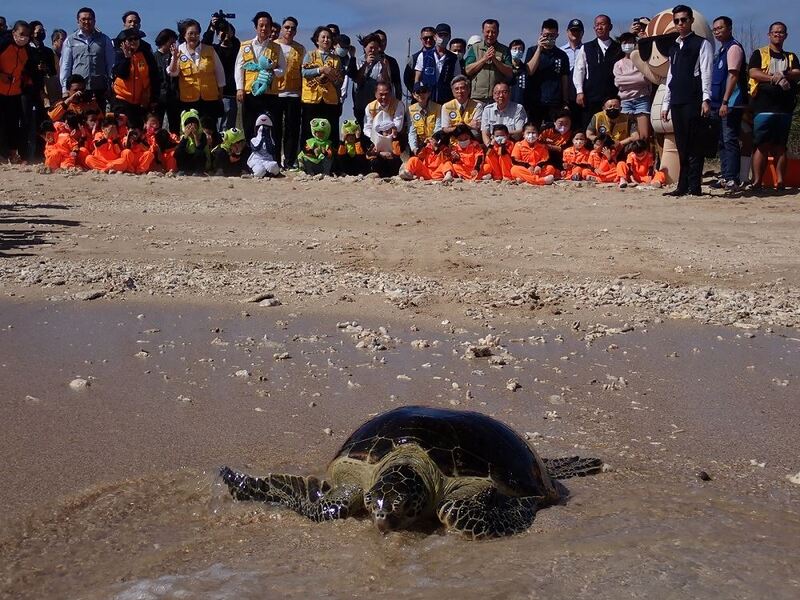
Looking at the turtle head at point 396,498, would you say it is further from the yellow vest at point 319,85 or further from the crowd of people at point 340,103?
the yellow vest at point 319,85

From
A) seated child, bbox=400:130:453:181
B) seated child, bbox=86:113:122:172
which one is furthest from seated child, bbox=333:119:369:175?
seated child, bbox=86:113:122:172

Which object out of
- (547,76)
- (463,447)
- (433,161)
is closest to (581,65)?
(547,76)

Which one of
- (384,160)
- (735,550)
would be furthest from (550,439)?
(384,160)

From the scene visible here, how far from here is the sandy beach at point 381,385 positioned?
10.2ft

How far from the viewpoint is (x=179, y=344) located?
5570 mm

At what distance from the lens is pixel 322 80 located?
41.8ft

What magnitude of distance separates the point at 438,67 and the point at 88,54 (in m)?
4.22

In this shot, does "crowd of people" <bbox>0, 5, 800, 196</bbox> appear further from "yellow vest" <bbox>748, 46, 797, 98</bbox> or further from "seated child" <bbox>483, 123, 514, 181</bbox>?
"yellow vest" <bbox>748, 46, 797, 98</bbox>

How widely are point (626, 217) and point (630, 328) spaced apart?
4117mm

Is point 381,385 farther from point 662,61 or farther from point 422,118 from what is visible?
point 422,118

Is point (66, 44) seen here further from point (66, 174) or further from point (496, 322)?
point (496, 322)

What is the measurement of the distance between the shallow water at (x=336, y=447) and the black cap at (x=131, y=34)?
284 inches

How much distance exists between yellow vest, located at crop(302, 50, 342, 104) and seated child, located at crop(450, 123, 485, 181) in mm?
1538

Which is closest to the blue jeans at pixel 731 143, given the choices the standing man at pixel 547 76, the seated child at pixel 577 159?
the seated child at pixel 577 159
